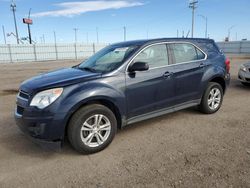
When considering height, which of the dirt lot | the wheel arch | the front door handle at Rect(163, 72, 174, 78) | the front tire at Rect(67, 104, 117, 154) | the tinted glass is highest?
the tinted glass

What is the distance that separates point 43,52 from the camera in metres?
37.7

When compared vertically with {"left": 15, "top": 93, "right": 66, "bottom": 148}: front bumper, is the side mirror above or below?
above

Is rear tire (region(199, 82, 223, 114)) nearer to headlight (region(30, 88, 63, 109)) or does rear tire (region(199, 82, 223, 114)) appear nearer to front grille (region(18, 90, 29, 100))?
headlight (region(30, 88, 63, 109))

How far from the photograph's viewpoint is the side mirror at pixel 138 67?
3850mm

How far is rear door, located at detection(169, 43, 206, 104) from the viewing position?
4.55 metres

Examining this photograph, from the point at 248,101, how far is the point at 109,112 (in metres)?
4.58

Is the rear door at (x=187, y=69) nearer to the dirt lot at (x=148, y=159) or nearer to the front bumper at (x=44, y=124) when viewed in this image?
the dirt lot at (x=148, y=159)

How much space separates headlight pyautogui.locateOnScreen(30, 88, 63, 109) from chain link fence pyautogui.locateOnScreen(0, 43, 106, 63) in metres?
35.1

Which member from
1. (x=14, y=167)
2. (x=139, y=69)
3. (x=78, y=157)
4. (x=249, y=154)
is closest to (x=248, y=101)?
(x=249, y=154)

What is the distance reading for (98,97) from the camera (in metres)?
3.54

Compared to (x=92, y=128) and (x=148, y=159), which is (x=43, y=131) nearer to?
(x=92, y=128)

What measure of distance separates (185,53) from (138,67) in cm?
146

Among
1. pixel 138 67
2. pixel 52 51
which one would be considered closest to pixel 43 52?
pixel 52 51

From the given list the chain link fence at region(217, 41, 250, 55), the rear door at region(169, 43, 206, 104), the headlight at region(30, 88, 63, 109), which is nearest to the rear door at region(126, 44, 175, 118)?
the rear door at region(169, 43, 206, 104)
